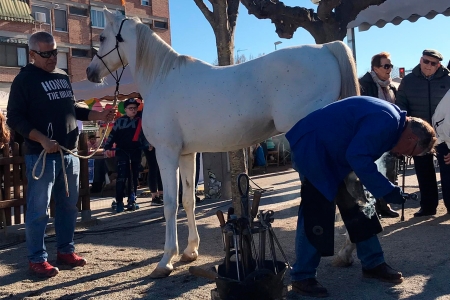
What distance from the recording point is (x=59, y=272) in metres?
4.46

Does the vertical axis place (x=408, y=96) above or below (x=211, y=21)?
below

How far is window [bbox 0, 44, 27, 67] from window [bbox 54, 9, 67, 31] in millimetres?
4039

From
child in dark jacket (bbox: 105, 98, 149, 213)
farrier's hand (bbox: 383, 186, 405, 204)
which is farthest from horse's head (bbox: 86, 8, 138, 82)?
child in dark jacket (bbox: 105, 98, 149, 213)

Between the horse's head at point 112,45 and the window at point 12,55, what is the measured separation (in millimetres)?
30869

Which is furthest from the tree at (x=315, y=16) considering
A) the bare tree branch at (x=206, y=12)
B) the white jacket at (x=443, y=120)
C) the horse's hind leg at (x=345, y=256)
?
the horse's hind leg at (x=345, y=256)

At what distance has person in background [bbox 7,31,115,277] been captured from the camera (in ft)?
14.0

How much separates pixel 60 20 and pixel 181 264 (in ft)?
119

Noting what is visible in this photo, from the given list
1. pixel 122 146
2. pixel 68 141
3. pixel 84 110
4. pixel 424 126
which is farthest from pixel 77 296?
pixel 122 146

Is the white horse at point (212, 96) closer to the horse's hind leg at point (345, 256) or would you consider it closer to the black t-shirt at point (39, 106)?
the black t-shirt at point (39, 106)

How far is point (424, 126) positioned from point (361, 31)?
21.3 feet

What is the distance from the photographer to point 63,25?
3734 cm

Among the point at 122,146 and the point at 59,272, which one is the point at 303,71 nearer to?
the point at 59,272

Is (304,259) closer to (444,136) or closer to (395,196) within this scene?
(395,196)

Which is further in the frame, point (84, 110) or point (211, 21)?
point (211, 21)
